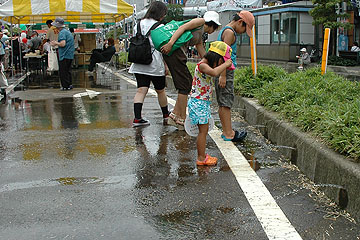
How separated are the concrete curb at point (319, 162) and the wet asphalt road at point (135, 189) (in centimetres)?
9

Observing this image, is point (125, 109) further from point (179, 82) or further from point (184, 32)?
point (184, 32)

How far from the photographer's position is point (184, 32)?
→ 6.05 metres

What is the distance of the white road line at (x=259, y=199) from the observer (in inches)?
129

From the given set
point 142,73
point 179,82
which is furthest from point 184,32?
point 142,73

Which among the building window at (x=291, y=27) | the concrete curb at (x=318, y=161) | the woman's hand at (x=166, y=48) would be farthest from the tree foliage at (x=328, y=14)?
the woman's hand at (x=166, y=48)

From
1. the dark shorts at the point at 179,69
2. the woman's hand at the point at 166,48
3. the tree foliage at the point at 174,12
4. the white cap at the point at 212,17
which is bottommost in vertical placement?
the dark shorts at the point at 179,69

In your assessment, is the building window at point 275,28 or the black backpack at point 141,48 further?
the building window at point 275,28

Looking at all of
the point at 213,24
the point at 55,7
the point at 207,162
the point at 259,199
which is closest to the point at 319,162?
the point at 259,199

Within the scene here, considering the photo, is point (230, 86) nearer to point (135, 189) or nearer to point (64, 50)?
point (135, 189)

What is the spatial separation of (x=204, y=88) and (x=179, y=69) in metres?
1.51

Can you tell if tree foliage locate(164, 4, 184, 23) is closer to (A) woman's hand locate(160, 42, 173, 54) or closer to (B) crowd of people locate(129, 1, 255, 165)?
(B) crowd of people locate(129, 1, 255, 165)

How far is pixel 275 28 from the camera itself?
3116 centimetres

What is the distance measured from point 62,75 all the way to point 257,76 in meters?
5.71

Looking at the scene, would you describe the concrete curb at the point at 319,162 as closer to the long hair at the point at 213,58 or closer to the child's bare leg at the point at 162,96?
the long hair at the point at 213,58
